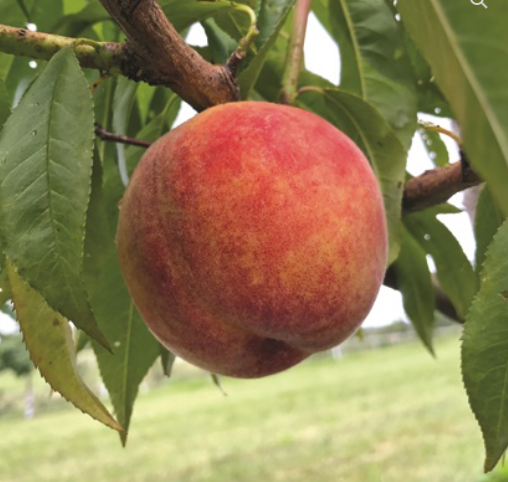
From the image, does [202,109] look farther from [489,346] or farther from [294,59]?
[489,346]

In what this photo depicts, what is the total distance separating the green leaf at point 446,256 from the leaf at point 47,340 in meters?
0.50

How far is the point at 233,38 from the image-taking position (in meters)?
0.75

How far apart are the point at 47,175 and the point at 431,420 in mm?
5989

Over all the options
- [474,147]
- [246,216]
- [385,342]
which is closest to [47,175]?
[246,216]

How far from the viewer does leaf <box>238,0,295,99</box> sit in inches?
22.6

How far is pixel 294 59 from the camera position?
0.68m

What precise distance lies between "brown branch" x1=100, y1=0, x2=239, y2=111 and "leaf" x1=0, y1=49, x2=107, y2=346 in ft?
0.16

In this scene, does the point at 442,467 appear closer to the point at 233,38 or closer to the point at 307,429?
the point at 307,429

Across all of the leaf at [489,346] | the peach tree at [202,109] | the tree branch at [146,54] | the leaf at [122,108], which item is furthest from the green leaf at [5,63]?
the leaf at [489,346]

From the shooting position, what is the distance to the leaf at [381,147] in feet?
2.27

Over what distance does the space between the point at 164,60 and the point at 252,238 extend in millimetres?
150

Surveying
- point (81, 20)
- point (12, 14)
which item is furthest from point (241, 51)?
point (12, 14)

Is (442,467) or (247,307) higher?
(247,307)

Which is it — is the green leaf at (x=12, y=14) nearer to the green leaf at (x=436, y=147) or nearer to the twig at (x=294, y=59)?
the twig at (x=294, y=59)
